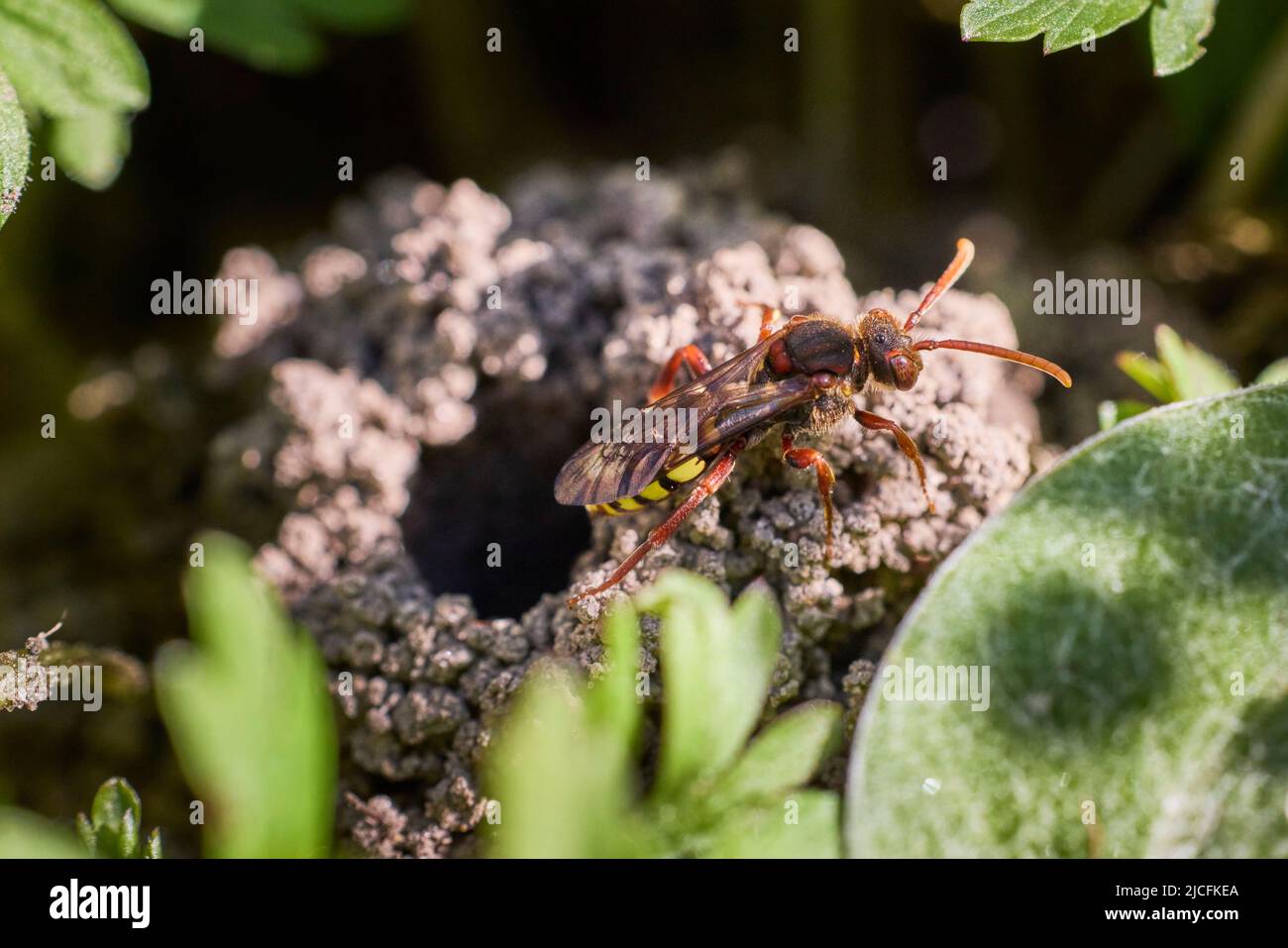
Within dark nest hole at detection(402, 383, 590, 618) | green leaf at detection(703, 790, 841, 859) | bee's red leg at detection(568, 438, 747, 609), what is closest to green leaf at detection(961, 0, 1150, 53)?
bee's red leg at detection(568, 438, 747, 609)

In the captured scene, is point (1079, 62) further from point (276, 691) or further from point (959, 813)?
point (276, 691)

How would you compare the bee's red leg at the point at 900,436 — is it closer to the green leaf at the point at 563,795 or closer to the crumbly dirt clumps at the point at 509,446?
the crumbly dirt clumps at the point at 509,446

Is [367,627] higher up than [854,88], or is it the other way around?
[854,88]

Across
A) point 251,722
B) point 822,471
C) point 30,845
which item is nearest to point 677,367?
point 822,471

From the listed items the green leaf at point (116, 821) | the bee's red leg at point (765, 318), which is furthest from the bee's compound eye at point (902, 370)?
the green leaf at point (116, 821)

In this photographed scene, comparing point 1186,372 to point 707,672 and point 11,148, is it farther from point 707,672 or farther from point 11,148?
point 11,148

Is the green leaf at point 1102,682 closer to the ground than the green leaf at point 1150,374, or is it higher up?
closer to the ground

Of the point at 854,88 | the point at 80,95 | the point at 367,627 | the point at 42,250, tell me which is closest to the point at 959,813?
the point at 367,627

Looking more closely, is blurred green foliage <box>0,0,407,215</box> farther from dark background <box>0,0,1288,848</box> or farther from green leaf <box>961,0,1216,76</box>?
green leaf <box>961,0,1216,76</box>
